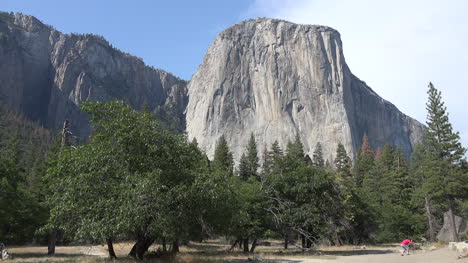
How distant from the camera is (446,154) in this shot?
4403cm

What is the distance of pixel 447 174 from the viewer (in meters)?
42.0

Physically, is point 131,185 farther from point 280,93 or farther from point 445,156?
point 280,93

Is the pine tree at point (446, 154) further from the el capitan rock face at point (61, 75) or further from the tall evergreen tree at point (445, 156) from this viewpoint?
the el capitan rock face at point (61, 75)

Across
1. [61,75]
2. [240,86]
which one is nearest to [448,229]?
[240,86]

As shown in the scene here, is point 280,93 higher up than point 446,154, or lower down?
higher up

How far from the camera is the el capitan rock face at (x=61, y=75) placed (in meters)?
141

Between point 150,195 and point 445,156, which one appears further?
point 445,156

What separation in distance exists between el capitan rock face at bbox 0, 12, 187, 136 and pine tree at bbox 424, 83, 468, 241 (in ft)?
361

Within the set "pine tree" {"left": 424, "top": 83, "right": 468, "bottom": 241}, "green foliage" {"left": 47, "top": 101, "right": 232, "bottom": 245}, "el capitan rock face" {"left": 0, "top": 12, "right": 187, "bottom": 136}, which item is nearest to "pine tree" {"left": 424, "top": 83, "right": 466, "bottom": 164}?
"pine tree" {"left": 424, "top": 83, "right": 468, "bottom": 241}

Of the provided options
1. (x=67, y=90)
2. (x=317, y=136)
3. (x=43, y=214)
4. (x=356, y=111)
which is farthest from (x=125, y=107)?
(x=67, y=90)

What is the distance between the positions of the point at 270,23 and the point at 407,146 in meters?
79.4

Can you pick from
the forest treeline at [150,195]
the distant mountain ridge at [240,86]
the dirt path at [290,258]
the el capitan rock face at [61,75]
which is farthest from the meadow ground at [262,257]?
the el capitan rock face at [61,75]

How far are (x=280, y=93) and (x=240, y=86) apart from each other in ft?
51.1

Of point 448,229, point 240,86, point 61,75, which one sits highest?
point 61,75
